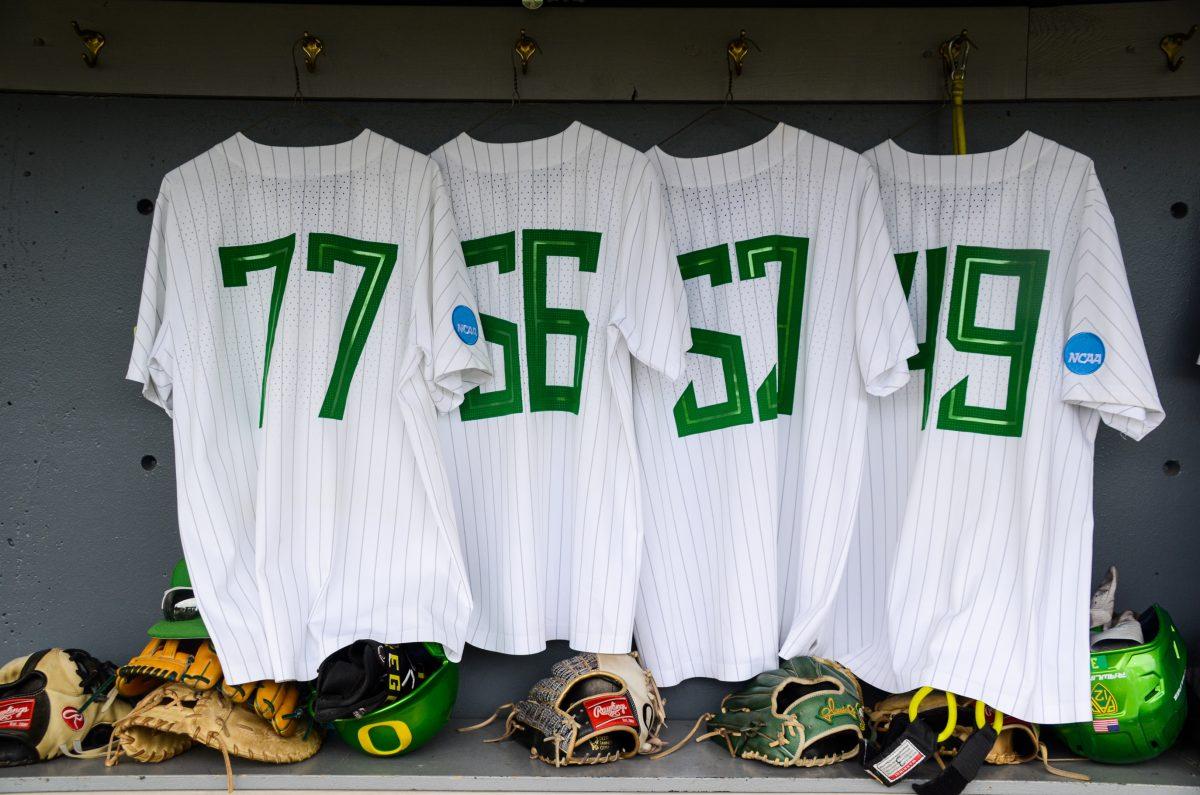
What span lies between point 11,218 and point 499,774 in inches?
69.0

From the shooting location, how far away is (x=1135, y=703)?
78.5 inches

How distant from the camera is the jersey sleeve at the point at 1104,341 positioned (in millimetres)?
1961

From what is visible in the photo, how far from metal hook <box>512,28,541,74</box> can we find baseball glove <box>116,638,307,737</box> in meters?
1.47

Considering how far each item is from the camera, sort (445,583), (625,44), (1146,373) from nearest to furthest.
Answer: (1146,373)
(445,583)
(625,44)

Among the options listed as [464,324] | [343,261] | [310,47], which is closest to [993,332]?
[464,324]

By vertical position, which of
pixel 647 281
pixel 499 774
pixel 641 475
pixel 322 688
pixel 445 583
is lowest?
pixel 499 774

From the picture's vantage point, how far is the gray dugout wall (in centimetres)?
236

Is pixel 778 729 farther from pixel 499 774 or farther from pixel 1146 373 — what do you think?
pixel 1146 373

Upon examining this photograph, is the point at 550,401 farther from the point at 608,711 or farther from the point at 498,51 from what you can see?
the point at 498,51

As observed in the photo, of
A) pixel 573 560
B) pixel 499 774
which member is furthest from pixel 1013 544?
pixel 499 774

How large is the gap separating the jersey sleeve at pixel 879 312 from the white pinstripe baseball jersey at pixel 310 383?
814mm

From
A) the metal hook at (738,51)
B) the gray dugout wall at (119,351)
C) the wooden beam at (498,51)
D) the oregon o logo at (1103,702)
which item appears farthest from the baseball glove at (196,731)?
the metal hook at (738,51)

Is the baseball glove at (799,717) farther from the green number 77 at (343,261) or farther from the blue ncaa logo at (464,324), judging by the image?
the green number 77 at (343,261)

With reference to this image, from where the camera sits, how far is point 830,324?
6.95 ft
